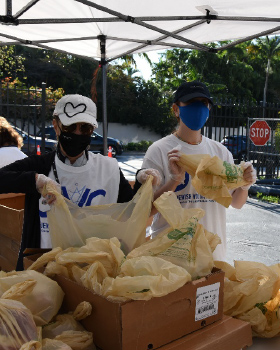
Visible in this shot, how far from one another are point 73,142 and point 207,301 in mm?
1048

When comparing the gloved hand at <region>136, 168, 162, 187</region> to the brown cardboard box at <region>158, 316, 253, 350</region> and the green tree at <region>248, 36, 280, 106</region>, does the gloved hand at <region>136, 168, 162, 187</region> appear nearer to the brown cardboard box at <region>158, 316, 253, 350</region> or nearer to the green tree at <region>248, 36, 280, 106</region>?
the brown cardboard box at <region>158, 316, 253, 350</region>

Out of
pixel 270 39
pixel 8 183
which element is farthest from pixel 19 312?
pixel 270 39

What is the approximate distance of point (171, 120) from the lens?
35.6m

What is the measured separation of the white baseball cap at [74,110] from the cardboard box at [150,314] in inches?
32.6

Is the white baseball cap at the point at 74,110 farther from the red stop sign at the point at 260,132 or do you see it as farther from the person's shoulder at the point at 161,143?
the red stop sign at the point at 260,132

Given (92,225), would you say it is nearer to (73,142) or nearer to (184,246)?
(184,246)

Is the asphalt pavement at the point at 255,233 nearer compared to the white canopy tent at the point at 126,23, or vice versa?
the white canopy tent at the point at 126,23

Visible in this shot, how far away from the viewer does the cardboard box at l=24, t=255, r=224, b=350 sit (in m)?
1.28

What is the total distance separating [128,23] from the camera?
4711mm

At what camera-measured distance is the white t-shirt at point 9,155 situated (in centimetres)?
397

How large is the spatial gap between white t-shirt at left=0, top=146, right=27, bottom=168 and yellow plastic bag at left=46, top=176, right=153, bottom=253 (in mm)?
2365

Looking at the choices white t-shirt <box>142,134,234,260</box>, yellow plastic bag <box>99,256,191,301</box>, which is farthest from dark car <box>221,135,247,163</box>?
yellow plastic bag <box>99,256,191,301</box>

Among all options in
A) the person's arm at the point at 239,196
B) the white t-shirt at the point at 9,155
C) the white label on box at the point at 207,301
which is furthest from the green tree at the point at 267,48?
the white label on box at the point at 207,301

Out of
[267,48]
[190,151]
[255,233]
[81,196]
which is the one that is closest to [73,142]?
[81,196]
